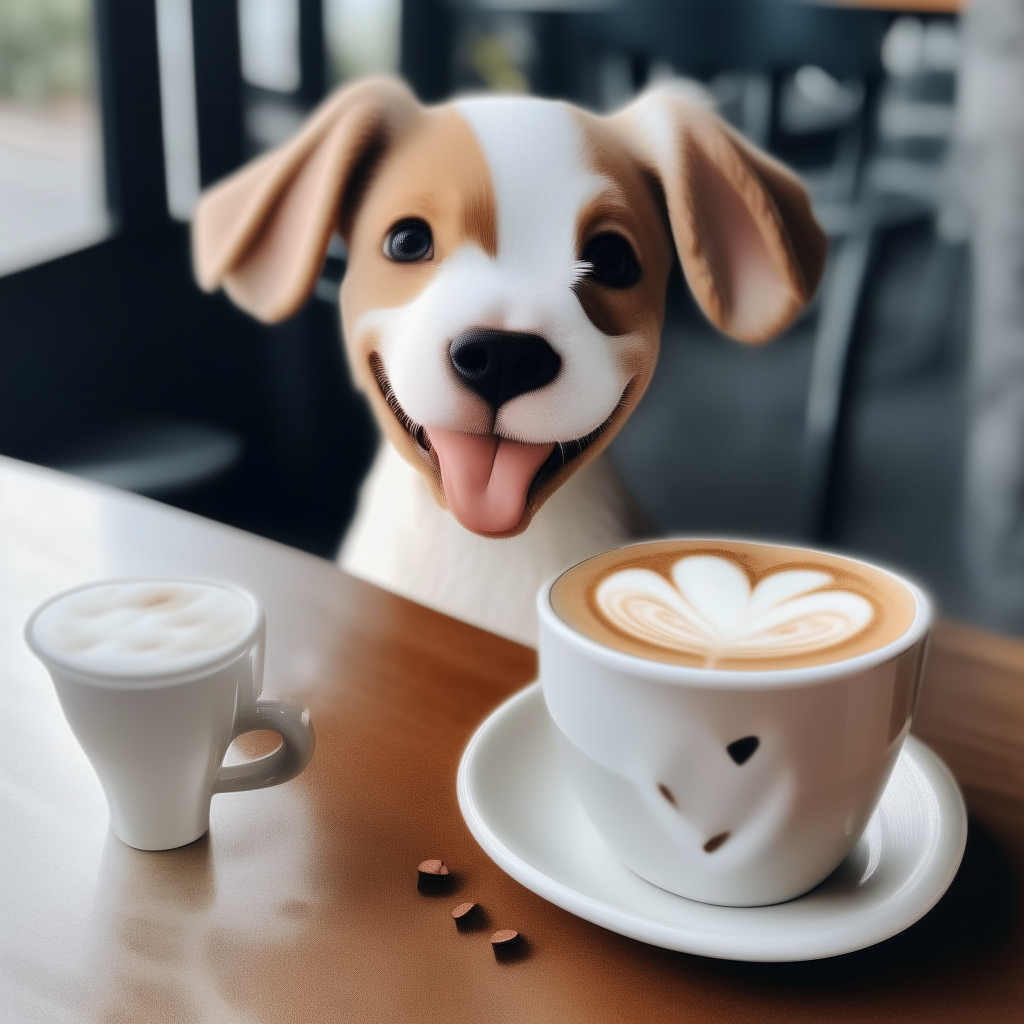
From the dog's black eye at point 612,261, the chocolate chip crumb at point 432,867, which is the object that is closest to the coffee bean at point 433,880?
the chocolate chip crumb at point 432,867

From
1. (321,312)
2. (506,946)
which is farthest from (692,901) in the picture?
(321,312)

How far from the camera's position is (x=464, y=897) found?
451mm

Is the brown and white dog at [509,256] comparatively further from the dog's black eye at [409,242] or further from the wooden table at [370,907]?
the wooden table at [370,907]

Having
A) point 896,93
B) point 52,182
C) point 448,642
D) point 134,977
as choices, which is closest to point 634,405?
point 448,642

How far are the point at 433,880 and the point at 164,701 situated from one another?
12 centimetres

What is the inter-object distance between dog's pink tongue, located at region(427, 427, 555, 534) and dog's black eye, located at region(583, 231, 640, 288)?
0.08m

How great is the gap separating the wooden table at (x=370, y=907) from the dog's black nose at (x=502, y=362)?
6.8 inches

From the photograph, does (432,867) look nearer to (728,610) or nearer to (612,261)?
(728,610)

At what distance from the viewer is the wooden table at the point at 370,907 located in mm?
398

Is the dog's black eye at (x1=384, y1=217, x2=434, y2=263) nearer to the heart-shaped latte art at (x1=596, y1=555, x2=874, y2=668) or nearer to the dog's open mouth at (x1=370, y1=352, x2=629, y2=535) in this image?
the dog's open mouth at (x1=370, y1=352, x2=629, y2=535)

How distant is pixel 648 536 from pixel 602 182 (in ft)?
0.73

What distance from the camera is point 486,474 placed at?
52 centimetres

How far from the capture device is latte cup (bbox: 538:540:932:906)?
1.26 feet

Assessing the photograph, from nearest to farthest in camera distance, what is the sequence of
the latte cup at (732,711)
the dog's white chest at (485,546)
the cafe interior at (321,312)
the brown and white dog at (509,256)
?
the latte cup at (732,711) < the brown and white dog at (509,256) < the dog's white chest at (485,546) < the cafe interior at (321,312)
